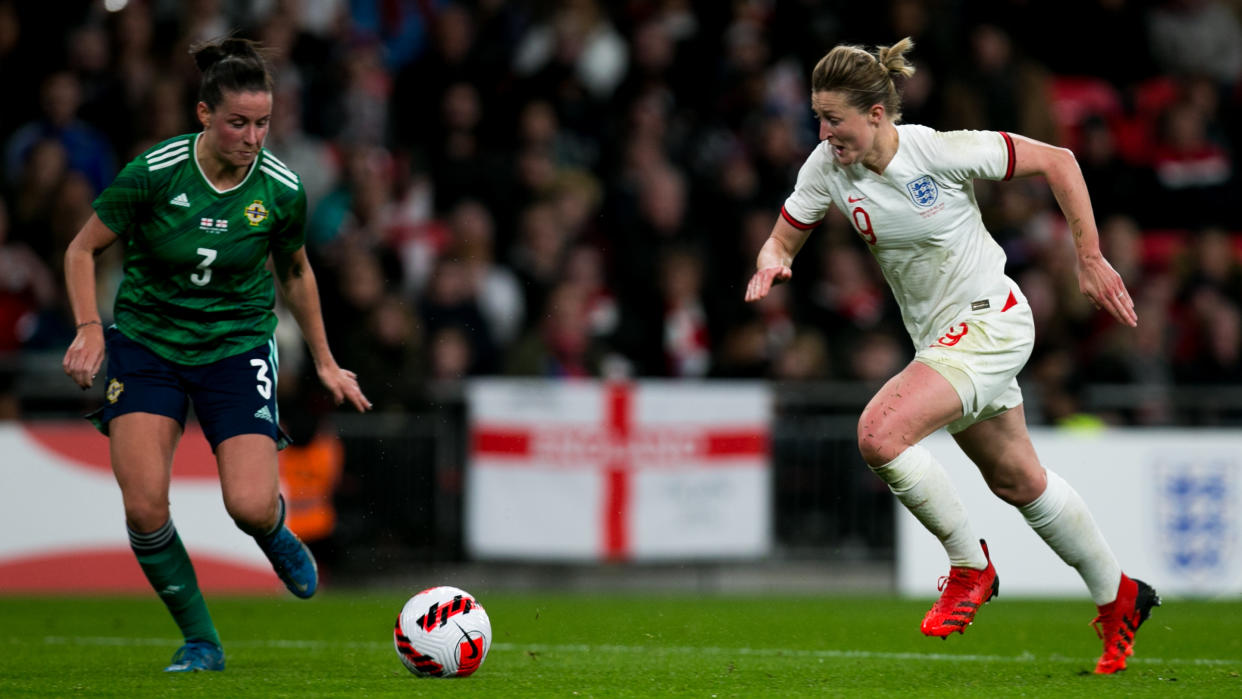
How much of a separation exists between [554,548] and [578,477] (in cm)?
52

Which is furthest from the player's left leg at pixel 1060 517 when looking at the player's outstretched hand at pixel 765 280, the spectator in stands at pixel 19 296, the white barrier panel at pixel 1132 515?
the spectator in stands at pixel 19 296

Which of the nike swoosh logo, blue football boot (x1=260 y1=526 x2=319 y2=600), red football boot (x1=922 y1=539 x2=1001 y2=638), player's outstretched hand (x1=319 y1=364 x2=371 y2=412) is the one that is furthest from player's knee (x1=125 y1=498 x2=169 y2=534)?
red football boot (x1=922 y1=539 x2=1001 y2=638)

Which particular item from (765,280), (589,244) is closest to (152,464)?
(765,280)

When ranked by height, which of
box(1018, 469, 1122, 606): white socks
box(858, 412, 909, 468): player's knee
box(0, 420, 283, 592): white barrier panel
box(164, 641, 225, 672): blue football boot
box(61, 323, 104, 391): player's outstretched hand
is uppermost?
box(61, 323, 104, 391): player's outstretched hand

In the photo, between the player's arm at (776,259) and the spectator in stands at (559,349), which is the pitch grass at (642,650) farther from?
the spectator in stands at (559,349)

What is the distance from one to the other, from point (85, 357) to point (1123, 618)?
159 inches

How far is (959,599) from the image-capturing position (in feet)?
20.4

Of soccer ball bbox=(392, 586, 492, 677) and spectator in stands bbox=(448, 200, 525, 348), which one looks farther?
spectator in stands bbox=(448, 200, 525, 348)

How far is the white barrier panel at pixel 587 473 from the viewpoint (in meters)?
11.6

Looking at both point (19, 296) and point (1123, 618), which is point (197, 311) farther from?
point (19, 296)

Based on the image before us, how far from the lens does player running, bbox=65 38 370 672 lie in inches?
245

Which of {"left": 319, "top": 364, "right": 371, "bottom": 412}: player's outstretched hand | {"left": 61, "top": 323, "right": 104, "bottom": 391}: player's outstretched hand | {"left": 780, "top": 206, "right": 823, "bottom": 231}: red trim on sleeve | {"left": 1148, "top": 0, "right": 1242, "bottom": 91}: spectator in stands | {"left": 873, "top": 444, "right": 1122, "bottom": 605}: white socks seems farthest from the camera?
{"left": 1148, "top": 0, "right": 1242, "bottom": 91}: spectator in stands

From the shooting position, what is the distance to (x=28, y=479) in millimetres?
11102

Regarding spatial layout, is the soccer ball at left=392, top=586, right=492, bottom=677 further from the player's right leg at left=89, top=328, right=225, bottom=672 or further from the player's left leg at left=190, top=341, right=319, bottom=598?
the player's right leg at left=89, top=328, right=225, bottom=672
